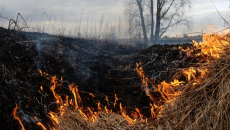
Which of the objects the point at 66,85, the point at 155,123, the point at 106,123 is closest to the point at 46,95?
the point at 66,85

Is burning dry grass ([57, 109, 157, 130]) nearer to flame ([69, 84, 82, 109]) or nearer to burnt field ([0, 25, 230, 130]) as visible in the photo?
burnt field ([0, 25, 230, 130])

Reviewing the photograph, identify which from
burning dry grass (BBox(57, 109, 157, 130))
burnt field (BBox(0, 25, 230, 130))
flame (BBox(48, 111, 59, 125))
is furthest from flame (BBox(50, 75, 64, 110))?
burning dry grass (BBox(57, 109, 157, 130))

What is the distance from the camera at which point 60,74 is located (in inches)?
185

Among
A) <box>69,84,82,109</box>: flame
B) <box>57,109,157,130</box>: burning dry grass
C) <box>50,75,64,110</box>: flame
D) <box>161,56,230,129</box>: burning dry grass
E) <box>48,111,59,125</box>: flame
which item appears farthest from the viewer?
<box>69,84,82,109</box>: flame

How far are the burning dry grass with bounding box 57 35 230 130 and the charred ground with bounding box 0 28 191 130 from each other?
26.3 inches

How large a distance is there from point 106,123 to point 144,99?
74.4 inches

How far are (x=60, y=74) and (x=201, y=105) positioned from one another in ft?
10.8

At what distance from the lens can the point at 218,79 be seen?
2.54 metres

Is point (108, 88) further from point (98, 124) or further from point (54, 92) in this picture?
point (98, 124)

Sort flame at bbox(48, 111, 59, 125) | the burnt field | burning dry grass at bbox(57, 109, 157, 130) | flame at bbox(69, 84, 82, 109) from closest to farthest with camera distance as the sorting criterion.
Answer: the burnt field < burning dry grass at bbox(57, 109, 157, 130) < flame at bbox(48, 111, 59, 125) < flame at bbox(69, 84, 82, 109)

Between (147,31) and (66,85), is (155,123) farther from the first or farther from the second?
(147,31)

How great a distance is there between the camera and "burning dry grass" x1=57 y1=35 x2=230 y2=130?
242 centimetres

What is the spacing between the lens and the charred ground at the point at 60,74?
343 cm

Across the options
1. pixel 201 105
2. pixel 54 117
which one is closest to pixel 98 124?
pixel 54 117
